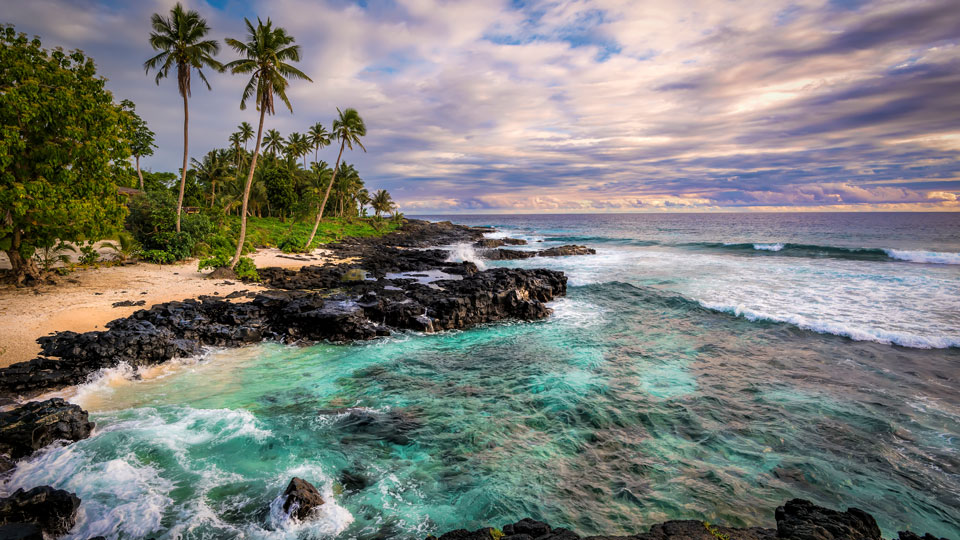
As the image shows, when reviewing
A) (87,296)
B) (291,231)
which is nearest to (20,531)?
(87,296)

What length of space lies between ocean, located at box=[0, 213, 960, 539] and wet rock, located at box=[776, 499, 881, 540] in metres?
0.92

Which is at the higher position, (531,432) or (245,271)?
(245,271)

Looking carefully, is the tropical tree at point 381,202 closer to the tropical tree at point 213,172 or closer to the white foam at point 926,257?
the tropical tree at point 213,172

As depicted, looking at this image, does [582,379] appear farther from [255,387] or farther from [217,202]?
[217,202]

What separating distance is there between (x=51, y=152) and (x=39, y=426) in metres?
12.2

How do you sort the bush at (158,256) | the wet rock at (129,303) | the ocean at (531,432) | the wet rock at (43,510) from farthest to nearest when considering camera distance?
the bush at (158,256) → the wet rock at (129,303) → the ocean at (531,432) → the wet rock at (43,510)

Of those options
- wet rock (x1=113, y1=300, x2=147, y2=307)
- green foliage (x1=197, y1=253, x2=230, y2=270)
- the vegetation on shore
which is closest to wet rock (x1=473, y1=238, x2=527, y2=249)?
the vegetation on shore

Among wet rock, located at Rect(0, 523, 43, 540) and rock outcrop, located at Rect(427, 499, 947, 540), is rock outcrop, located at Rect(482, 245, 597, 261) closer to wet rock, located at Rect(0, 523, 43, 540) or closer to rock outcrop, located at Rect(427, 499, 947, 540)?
rock outcrop, located at Rect(427, 499, 947, 540)

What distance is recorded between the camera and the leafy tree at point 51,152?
1327 cm

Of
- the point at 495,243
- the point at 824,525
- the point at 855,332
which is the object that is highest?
the point at 495,243

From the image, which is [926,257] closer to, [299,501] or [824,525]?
[824,525]

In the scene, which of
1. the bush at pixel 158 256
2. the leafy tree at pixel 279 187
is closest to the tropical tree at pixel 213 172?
the leafy tree at pixel 279 187

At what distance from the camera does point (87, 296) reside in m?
15.5

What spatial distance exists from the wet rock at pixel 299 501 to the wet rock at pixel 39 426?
17.5ft
